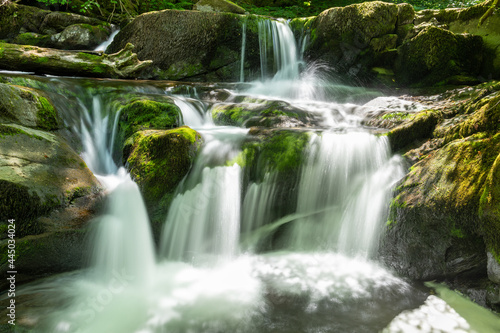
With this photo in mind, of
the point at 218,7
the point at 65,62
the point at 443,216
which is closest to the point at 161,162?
the point at 443,216

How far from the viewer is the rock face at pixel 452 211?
8.57 feet

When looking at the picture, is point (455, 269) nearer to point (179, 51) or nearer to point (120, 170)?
point (120, 170)

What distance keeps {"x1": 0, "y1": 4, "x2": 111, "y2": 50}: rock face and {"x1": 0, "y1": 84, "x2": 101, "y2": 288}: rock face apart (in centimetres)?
745

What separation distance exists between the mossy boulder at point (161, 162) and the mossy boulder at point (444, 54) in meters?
7.62

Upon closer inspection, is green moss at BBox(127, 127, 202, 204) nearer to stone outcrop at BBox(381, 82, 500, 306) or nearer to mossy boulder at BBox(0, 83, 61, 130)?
mossy boulder at BBox(0, 83, 61, 130)

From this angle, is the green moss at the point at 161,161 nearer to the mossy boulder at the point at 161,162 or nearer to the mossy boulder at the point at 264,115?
the mossy boulder at the point at 161,162

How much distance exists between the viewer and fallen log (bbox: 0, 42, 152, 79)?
7.02 meters

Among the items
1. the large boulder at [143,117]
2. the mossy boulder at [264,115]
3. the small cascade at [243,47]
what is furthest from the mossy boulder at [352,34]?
the large boulder at [143,117]

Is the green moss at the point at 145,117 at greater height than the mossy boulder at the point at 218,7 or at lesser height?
lesser

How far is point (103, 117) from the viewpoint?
19.1ft

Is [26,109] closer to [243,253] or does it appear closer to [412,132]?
[243,253]

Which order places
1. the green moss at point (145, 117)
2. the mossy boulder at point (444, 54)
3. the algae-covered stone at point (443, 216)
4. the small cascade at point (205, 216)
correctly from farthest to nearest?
1. the mossy boulder at point (444, 54)
2. the green moss at point (145, 117)
3. the small cascade at point (205, 216)
4. the algae-covered stone at point (443, 216)

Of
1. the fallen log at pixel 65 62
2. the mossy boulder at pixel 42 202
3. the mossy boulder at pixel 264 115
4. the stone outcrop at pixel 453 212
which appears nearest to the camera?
the stone outcrop at pixel 453 212

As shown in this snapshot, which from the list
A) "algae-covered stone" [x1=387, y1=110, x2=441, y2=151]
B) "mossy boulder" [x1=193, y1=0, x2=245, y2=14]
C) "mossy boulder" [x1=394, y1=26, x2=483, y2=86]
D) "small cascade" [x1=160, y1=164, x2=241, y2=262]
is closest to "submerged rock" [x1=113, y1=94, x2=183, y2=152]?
"small cascade" [x1=160, y1=164, x2=241, y2=262]
